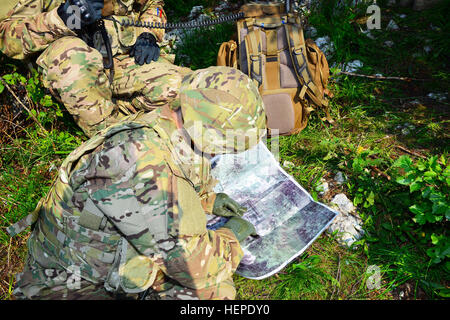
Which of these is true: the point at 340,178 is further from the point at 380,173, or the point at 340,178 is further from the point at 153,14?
the point at 153,14

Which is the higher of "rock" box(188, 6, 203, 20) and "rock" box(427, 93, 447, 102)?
"rock" box(188, 6, 203, 20)

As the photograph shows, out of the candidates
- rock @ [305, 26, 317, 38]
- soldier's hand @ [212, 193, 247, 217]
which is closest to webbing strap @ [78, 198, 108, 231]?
soldier's hand @ [212, 193, 247, 217]

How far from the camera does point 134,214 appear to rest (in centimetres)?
168

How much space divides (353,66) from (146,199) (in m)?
2.91

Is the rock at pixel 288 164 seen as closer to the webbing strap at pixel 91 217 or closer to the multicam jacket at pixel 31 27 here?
the webbing strap at pixel 91 217

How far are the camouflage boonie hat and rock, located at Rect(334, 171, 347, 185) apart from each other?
4.23 feet

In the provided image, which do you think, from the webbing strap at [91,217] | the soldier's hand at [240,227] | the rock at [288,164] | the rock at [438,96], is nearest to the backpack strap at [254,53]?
the rock at [288,164]

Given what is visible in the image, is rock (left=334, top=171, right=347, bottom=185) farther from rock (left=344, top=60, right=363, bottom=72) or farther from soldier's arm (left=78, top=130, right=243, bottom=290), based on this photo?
soldier's arm (left=78, top=130, right=243, bottom=290)

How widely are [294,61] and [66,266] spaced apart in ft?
7.95

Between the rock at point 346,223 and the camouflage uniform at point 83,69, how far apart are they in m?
1.54

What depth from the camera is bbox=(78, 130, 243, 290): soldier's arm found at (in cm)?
167

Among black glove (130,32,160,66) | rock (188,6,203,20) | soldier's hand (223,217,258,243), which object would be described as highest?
rock (188,6,203,20)

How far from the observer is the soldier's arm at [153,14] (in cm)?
359

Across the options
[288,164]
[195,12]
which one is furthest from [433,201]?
[195,12]
